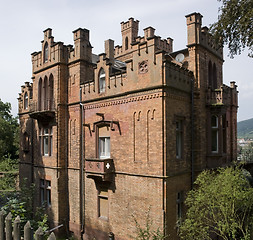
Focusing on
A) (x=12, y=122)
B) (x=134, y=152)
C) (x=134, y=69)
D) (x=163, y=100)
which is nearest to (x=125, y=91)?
(x=134, y=69)

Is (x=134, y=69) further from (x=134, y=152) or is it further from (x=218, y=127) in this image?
(x=218, y=127)

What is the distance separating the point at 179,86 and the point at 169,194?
5674 mm

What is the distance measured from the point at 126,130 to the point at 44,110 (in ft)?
25.0

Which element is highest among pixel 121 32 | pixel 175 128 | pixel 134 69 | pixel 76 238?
pixel 121 32

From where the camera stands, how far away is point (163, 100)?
40.1 ft

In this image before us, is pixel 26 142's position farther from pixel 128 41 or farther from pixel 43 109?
pixel 128 41

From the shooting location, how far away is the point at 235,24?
9.12m

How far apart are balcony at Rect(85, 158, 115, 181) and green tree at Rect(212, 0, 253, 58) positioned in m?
8.61

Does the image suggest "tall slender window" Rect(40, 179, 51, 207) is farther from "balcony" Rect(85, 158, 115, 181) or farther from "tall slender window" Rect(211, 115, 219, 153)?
"tall slender window" Rect(211, 115, 219, 153)

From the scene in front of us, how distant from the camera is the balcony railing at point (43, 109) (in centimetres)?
1773

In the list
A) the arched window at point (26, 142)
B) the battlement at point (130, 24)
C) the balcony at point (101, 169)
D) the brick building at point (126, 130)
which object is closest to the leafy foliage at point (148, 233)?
the brick building at point (126, 130)

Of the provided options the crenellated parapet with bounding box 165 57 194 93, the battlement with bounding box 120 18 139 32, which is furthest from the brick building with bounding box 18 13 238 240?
the battlement with bounding box 120 18 139 32

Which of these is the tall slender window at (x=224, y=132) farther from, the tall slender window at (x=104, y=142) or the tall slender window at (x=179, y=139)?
the tall slender window at (x=104, y=142)

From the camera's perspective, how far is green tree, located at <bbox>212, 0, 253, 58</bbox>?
333 inches
